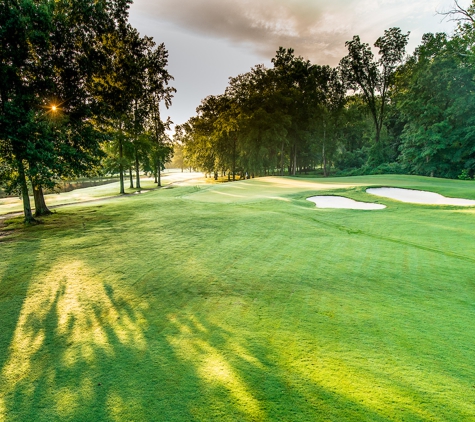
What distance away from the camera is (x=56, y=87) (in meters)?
11.7

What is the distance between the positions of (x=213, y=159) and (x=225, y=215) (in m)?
41.5

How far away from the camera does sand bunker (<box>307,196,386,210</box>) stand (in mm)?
14133

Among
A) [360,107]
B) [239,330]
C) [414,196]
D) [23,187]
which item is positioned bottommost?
[239,330]

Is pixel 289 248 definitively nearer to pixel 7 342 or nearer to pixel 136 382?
pixel 136 382

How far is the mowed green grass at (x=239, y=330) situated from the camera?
2.46m

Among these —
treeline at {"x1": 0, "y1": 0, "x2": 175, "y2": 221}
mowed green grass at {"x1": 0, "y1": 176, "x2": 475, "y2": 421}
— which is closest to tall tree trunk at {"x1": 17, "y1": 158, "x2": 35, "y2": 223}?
treeline at {"x1": 0, "y1": 0, "x2": 175, "y2": 221}

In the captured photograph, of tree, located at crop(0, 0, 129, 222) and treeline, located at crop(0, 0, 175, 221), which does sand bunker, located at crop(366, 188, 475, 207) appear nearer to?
treeline, located at crop(0, 0, 175, 221)

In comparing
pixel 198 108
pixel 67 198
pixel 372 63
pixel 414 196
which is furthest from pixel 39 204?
pixel 372 63

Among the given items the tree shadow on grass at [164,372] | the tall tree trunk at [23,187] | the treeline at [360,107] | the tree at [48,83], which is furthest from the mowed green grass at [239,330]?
Answer: the treeline at [360,107]

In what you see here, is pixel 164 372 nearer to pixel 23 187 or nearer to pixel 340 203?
pixel 23 187

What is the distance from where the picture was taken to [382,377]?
2734 millimetres

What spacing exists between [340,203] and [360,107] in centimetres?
4185

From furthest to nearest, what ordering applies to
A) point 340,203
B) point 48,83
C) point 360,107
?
point 360,107 < point 340,203 < point 48,83

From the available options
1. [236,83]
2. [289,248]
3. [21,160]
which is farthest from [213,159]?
[289,248]
